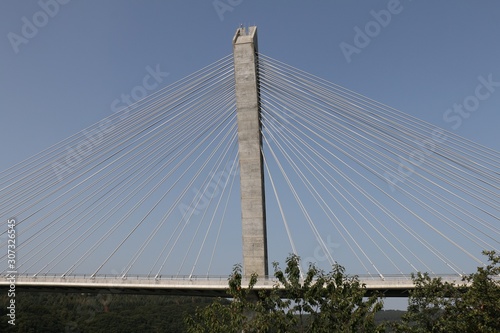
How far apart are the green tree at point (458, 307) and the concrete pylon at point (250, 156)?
1363 cm

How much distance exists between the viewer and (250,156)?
1428 inches

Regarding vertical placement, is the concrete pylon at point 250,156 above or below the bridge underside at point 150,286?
above

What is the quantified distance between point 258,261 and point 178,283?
715 cm

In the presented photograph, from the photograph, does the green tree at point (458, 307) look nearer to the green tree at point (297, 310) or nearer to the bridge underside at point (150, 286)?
the green tree at point (297, 310)

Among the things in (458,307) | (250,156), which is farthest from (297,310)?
(250,156)

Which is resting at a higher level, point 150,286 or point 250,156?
point 250,156

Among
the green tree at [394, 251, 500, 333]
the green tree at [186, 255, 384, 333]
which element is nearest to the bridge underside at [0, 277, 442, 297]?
the green tree at [394, 251, 500, 333]

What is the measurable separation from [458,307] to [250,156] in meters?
19.0

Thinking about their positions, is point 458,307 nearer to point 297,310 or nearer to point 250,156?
point 297,310

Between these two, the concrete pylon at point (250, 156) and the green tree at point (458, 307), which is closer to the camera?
the green tree at point (458, 307)

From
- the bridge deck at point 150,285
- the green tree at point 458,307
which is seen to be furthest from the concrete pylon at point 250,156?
the green tree at point 458,307

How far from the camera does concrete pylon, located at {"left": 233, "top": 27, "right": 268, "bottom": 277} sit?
35.0 m

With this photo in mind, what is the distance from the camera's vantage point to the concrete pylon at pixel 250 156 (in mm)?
34969

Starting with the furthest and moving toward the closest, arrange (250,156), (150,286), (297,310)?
(150,286)
(250,156)
(297,310)
